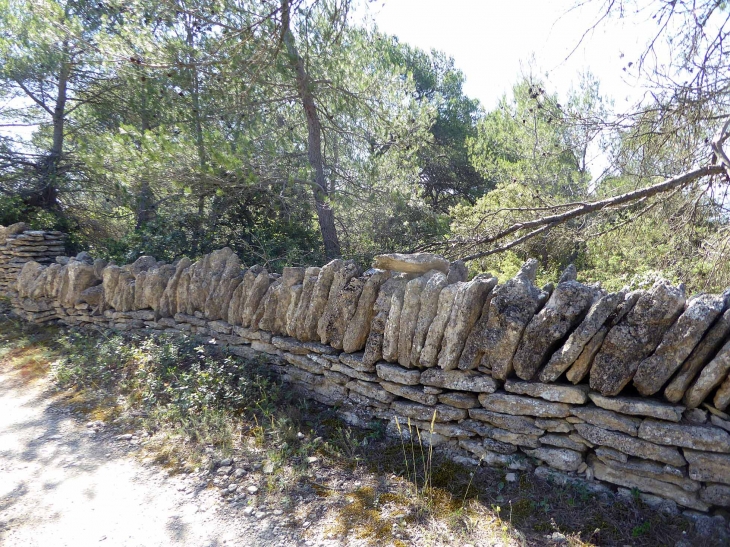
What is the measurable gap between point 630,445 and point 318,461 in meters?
2.10

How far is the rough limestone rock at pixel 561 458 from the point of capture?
9.93ft

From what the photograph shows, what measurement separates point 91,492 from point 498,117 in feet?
46.6

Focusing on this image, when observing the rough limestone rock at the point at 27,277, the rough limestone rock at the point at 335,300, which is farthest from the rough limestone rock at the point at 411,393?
the rough limestone rock at the point at 27,277

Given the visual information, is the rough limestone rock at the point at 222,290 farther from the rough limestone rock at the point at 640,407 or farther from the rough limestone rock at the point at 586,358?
the rough limestone rock at the point at 640,407

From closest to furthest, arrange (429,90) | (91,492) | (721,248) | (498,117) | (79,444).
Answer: (91,492) < (79,444) < (721,248) < (498,117) < (429,90)

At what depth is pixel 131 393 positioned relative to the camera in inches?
184

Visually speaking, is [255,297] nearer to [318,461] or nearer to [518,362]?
[318,461]

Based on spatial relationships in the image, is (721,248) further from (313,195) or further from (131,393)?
(131,393)

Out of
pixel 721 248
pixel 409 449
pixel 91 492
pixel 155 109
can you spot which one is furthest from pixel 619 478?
pixel 155 109

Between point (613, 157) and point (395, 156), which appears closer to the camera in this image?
point (613, 157)

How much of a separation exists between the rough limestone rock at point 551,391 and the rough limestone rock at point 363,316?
1.29 m

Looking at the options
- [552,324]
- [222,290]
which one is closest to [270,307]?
[222,290]

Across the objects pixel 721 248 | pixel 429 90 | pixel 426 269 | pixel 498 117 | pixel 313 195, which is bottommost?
pixel 426 269

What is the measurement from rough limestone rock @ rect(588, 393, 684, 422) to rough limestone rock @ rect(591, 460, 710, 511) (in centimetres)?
39
